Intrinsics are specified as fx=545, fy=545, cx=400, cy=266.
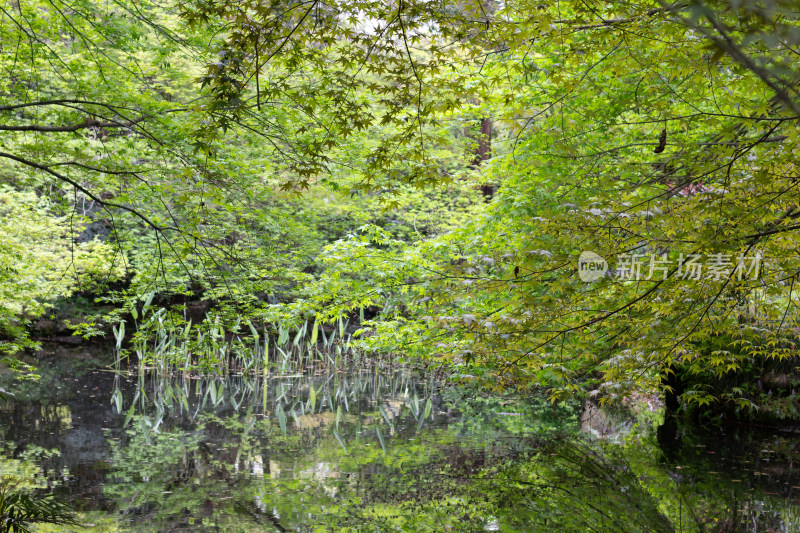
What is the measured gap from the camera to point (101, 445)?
5.52 meters

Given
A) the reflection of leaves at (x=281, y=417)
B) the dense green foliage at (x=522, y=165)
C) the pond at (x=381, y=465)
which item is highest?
the dense green foliage at (x=522, y=165)

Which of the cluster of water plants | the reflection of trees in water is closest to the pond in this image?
the reflection of trees in water

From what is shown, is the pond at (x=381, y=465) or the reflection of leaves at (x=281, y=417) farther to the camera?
the reflection of leaves at (x=281, y=417)

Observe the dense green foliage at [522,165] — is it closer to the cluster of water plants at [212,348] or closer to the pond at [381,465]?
the cluster of water plants at [212,348]

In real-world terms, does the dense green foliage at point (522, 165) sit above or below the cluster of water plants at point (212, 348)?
above

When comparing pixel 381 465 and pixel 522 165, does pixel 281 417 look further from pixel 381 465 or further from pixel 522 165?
pixel 522 165

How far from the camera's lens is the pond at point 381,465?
146 inches

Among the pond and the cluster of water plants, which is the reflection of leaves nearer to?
the pond

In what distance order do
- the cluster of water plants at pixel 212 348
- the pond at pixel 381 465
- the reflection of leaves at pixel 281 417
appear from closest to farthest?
the pond at pixel 381 465, the cluster of water plants at pixel 212 348, the reflection of leaves at pixel 281 417

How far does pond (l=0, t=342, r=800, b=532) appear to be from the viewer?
12.2 feet

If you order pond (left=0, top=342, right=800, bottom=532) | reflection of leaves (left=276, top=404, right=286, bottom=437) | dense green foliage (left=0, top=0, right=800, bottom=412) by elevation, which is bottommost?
reflection of leaves (left=276, top=404, right=286, bottom=437)

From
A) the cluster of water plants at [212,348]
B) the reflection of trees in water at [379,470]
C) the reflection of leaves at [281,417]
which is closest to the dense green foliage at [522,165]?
the cluster of water plants at [212,348]

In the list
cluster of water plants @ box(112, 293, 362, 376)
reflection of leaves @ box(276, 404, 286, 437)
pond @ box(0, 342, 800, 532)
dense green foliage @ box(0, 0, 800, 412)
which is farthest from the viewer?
reflection of leaves @ box(276, 404, 286, 437)

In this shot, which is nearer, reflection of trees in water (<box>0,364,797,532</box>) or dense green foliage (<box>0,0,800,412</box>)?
dense green foliage (<box>0,0,800,412</box>)
